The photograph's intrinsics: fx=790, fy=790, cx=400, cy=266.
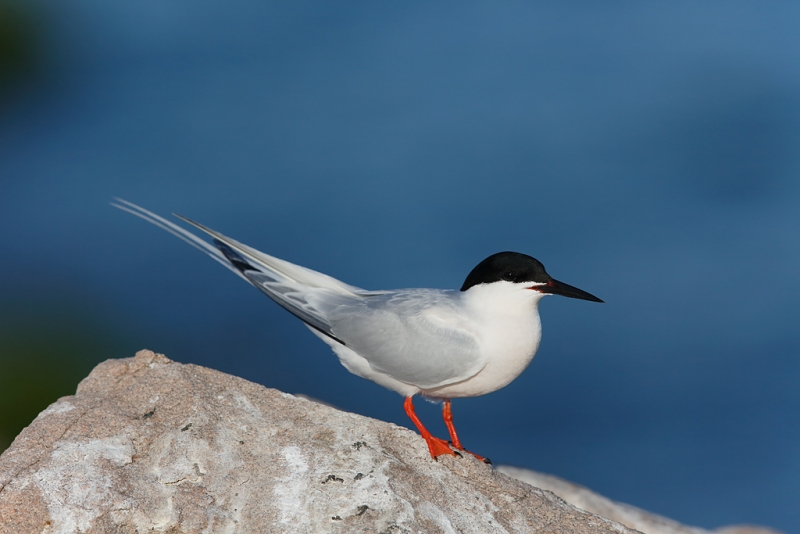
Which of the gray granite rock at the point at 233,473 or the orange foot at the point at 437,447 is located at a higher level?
the orange foot at the point at 437,447

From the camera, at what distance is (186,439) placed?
4227mm

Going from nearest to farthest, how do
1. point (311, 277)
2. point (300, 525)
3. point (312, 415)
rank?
point (300, 525) < point (312, 415) < point (311, 277)

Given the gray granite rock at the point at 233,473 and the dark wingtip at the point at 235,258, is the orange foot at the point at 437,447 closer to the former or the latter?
the gray granite rock at the point at 233,473

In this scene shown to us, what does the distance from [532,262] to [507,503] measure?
142 cm

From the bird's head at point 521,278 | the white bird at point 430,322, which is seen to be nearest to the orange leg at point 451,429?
the white bird at point 430,322

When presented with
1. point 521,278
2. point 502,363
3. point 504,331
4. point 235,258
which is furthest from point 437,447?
point 235,258

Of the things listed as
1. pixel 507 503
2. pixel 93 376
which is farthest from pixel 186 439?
pixel 507 503

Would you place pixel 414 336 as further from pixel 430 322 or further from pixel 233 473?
pixel 233 473

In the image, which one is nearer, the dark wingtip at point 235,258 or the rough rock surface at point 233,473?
the rough rock surface at point 233,473

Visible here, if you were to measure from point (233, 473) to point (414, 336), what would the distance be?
1462mm

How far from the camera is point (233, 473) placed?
4.07 m

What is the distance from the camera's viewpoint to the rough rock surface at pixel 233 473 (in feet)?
12.5

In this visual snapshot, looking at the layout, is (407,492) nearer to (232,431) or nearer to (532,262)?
(232,431)

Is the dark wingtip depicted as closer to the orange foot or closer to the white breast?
the white breast
